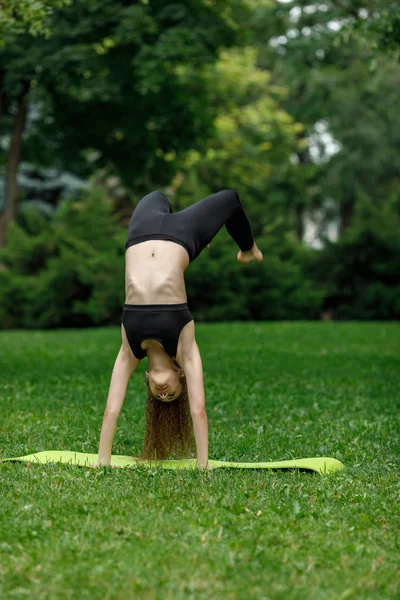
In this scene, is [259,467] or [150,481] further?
[259,467]

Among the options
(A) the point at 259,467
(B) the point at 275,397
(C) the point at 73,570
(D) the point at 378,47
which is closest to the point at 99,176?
(D) the point at 378,47

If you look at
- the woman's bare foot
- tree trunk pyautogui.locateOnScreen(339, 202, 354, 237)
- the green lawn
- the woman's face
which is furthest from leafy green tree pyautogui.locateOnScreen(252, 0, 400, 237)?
the woman's face

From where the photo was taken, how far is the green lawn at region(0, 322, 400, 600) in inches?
173

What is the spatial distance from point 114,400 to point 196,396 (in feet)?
2.06

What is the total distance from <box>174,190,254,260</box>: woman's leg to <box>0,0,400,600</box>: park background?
5.84 feet

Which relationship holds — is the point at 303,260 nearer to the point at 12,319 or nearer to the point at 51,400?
the point at 12,319

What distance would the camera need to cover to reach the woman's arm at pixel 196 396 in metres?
6.71

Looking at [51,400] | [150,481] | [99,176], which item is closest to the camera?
[150,481]

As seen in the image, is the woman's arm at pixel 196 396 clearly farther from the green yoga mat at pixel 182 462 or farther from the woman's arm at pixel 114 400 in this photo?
the woman's arm at pixel 114 400

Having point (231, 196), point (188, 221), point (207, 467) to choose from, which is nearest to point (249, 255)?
point (231, 196)

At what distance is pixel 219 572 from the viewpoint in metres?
4.48

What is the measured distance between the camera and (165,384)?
689cm

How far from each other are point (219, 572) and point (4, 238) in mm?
22862

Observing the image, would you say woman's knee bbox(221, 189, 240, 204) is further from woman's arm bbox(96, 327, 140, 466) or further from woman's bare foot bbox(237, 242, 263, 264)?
woman's arm bbox(96, 327, 140, 466)
